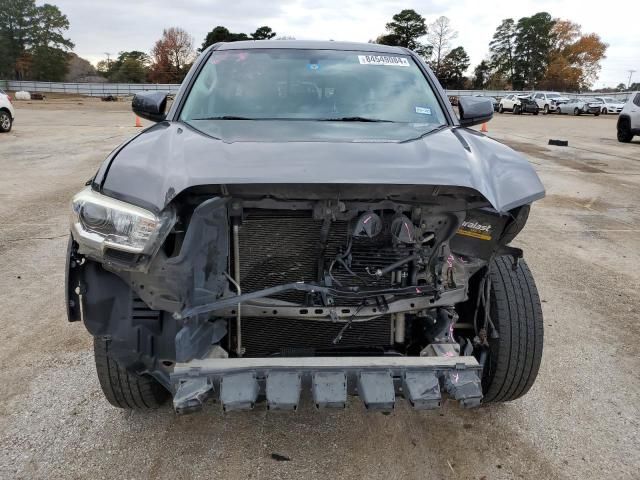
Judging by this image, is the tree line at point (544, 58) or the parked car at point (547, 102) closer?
the parked car at point (547, 102)

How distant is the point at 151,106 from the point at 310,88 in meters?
1.02

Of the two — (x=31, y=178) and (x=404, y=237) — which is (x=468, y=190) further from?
(x=31, y=178)

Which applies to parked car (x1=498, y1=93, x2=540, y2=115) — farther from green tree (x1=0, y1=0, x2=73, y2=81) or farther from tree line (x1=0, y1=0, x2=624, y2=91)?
green tree (x1=0, y1=0, x2=73, y2=81)

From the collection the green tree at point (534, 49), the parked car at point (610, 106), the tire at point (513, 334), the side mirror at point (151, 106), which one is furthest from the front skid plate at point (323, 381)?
the green tree at point (534, 49)

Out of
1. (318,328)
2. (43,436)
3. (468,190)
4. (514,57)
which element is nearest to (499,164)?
(468,190)

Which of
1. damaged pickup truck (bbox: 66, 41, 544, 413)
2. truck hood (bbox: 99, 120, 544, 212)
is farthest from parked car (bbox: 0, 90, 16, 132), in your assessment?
truck hood (bbox: 99, 120, 544, 212)

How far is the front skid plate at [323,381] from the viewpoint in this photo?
1.96 metres

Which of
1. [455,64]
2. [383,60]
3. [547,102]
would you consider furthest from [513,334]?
[455,64]

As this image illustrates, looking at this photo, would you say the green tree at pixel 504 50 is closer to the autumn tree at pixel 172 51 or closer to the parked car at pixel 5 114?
the autumn tree at pixel 172 51

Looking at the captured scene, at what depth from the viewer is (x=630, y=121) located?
16781mm

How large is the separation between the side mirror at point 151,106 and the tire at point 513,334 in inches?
88.0

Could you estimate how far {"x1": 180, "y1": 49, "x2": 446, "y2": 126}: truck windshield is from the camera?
303 centimetres

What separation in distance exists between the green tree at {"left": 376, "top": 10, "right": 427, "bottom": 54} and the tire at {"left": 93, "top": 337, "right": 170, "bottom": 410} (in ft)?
242

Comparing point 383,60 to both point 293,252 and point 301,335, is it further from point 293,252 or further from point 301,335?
point 301,335
